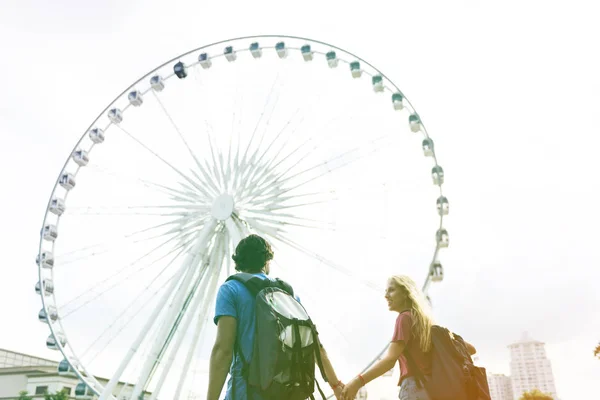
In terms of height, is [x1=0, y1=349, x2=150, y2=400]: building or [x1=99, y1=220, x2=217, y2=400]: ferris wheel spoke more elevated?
[x1=0, y1=349, x2=150, y2=400]: building

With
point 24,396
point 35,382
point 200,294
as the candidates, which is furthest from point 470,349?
point 35,382

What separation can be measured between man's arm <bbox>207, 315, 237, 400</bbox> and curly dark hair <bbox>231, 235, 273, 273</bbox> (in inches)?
18.6

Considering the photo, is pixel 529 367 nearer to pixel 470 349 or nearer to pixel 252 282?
pixel 470 349

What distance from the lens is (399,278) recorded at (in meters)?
4.41

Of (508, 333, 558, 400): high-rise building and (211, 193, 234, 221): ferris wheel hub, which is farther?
(508, 333, 558, 400): high-rise building

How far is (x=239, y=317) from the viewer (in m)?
3.19

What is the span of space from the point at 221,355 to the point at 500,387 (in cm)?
10621

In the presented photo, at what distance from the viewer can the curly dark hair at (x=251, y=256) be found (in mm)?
3570

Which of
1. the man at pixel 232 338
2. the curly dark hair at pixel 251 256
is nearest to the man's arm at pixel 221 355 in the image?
the man at pixel 232 338

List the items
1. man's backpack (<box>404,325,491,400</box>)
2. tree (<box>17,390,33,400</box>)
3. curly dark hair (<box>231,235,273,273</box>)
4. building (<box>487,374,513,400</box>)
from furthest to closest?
1. building (<box>487,374,513,400</box>)
2. tree (<box>17,390,33,400</box>)
3. man's backpack (<box>404,325,491,400</box>)
4. curly dark hair (<box>231,235,273,273</box>)

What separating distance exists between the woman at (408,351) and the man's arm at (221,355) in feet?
3.42

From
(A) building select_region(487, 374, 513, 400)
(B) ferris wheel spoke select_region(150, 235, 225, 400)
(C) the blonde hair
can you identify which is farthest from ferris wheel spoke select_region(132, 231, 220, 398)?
(A) building select_region(487, 374, 513, 400)

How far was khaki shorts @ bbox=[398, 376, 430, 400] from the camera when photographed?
3.77 meters

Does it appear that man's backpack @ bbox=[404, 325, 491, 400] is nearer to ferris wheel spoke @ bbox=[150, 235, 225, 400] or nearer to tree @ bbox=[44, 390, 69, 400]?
ferris wheel spoke @ bbox=[150, 235, 225, 400]
